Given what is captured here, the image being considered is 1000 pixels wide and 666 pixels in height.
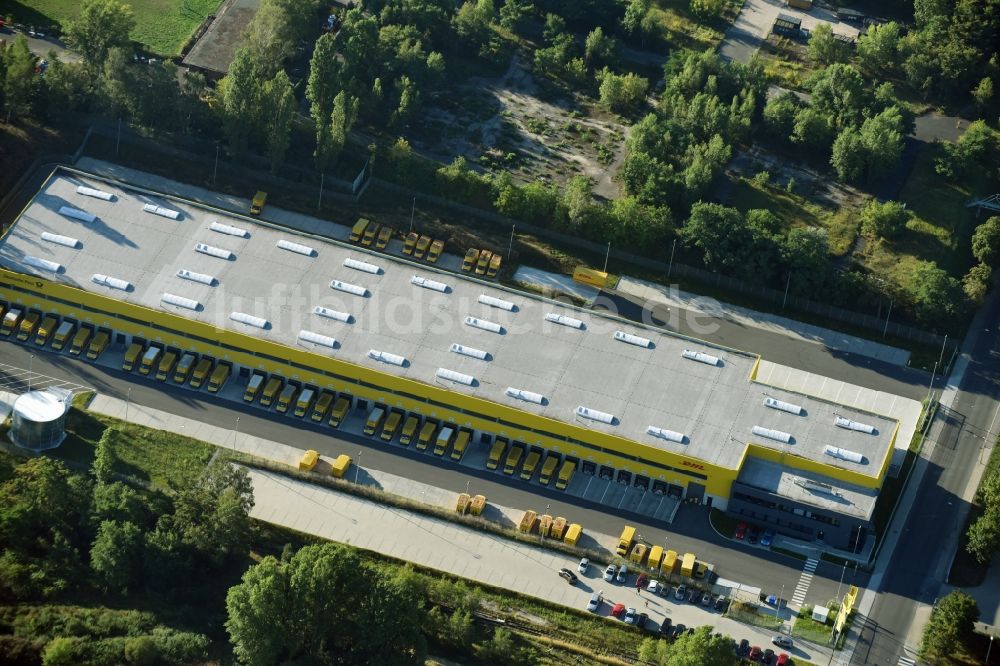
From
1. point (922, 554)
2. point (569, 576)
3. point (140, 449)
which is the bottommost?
point (140, 449)

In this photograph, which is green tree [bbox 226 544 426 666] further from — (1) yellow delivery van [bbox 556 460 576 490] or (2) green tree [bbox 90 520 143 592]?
(1) yellow delivery van [bbox 556 460 576 490]

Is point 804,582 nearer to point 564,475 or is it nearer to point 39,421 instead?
point 564,475

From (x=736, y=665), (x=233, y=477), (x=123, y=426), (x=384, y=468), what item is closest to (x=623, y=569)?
(x=736, y=665)

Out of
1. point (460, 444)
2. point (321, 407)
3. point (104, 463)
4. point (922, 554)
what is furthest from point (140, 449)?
point (922, 554)

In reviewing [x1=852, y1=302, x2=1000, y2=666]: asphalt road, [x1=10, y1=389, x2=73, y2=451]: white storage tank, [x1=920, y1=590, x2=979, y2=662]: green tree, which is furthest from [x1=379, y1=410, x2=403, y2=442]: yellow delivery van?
[x1=920, y1=590, x2=979, y2=662]: green tree

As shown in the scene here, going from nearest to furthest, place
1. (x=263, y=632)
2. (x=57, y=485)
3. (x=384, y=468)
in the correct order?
(x=263, y=632)
(x=57, y=485)
(x=384, y=468)

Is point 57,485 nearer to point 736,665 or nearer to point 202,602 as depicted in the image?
point 202,602
